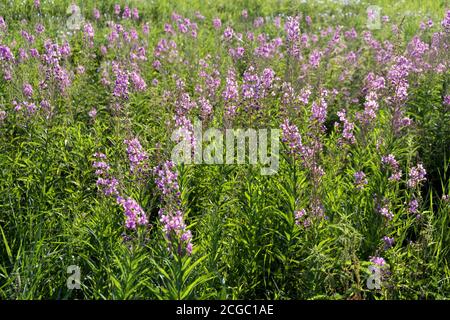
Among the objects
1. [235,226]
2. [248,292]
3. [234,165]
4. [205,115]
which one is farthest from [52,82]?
[248,292]

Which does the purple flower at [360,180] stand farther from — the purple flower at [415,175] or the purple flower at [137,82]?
the purple flower at [137,82]

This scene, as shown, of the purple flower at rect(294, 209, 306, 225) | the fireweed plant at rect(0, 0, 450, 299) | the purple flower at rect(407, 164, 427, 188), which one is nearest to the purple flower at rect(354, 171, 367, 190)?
the fireweed plant at rect(0, 0, 450, 299)

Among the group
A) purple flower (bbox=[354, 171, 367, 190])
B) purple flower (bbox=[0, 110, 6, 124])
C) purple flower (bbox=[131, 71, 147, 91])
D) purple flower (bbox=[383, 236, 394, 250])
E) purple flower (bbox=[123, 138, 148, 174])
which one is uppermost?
purple flower (bbox=[131, 71, 147, 91])

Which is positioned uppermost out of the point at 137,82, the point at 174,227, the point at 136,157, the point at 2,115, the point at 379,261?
the point at 137,82

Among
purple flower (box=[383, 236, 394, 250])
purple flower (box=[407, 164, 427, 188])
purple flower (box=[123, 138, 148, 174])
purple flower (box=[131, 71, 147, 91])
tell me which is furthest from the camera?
purple flower (box=[131, 71, 147, 91])

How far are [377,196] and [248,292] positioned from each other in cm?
120

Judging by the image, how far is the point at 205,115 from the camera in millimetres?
4523

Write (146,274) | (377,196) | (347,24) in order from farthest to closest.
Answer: (347,24) < (377,196) < (146,274)

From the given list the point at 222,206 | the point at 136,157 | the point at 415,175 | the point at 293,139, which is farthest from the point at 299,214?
the point at 136,157

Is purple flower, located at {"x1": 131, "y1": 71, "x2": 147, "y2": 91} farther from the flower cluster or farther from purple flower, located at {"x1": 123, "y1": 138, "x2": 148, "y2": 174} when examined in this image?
the flower cluster

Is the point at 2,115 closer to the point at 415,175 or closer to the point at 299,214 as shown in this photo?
the point at 299,214

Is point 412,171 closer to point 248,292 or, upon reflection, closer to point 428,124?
point 248,292

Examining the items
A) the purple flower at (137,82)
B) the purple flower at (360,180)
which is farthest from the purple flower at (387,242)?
the purple flower at (137,82)

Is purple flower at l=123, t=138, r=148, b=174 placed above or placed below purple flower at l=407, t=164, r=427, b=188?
above
